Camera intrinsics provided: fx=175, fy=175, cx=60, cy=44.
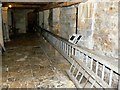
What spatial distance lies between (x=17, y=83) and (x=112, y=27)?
189cm

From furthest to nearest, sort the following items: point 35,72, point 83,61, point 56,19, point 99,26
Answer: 1. point 56,19
2. point 83,61
3. point 35,72
4. point 99,26

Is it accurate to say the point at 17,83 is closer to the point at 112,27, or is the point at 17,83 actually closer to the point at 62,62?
the point at 62,62

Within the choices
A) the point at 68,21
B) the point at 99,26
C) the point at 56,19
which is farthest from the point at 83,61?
the point at 56,19

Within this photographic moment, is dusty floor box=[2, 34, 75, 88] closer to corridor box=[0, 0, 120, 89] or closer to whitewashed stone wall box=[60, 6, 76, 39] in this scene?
corridor box=[0, 0, 120, 89]

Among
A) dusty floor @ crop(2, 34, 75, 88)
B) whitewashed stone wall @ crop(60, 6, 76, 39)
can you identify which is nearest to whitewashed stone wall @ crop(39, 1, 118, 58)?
whitewashed stone wall @ crop(60, 6, 76, 39)

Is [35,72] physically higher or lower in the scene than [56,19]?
lower

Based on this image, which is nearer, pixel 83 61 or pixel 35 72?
pixel 35 72

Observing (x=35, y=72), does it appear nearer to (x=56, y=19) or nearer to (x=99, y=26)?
(x=99, y=26)

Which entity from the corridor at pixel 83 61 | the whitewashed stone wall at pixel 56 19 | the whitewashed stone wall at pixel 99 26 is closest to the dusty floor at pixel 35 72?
the corridor at pixel 83 61

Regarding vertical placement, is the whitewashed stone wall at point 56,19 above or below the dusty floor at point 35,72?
above

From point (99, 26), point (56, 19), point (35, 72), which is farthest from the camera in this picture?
point (56, 19)

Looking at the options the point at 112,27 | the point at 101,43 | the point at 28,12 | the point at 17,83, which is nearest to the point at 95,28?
the point at 101,43

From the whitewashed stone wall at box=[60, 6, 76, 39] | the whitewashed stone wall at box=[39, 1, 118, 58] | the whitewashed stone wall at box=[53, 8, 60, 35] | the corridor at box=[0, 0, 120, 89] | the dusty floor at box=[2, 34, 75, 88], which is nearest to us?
the corridor at box=[0, 0, 120, 89]

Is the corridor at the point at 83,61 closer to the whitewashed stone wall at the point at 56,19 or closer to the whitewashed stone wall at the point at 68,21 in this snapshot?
the whitewashed stone wall at the point at 68,21
